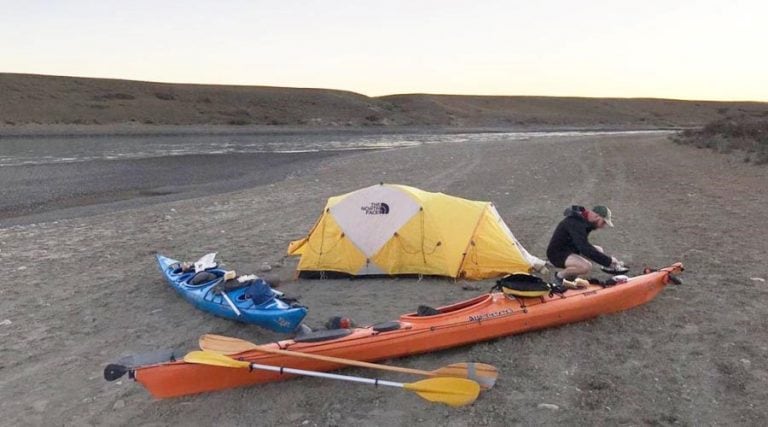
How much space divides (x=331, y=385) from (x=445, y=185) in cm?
1422

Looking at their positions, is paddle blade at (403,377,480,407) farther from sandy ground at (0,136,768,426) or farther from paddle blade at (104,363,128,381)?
paddle blade at (104,363,128,381)

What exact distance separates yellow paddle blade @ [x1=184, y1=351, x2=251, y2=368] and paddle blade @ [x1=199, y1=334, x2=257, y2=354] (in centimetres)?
23

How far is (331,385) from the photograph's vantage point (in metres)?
5.76

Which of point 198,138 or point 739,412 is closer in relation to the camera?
point 739,412

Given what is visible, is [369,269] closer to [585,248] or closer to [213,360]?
[585,248]

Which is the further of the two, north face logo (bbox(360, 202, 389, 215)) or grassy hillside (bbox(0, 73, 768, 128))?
grassy hillside (bbox(0, 73, 768, 128))

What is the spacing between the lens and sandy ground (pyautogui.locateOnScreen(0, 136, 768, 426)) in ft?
17.3

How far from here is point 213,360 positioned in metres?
5.42

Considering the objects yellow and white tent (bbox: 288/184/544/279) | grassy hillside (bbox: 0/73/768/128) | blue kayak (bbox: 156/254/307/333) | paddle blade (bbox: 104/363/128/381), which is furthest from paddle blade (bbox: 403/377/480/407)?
grassy hillside (bbox: 0/73/768/128)

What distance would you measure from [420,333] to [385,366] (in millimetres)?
708

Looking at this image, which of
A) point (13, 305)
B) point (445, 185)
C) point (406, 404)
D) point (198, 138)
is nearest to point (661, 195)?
point (445, 185)

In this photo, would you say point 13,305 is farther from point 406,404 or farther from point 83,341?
point 406,404

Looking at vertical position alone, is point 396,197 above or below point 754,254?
above

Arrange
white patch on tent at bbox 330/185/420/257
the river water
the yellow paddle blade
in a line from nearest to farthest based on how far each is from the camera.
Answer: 1. the yellow paddle blade
2. white patch on tent at bbox 330/185/420/257
3. the river water
